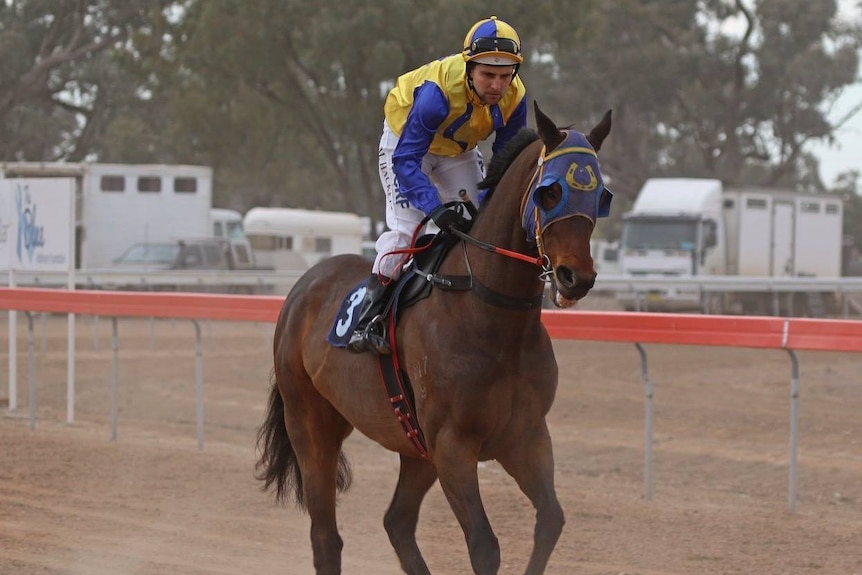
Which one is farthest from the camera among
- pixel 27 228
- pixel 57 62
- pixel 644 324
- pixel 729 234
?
pixel 57 62

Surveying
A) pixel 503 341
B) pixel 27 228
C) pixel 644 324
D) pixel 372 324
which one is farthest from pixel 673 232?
pixel 503 341

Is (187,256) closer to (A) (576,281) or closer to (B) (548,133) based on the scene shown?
(B) (548,133)

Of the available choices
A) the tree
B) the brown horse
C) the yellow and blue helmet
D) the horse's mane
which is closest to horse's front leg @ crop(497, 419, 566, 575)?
the brown horse

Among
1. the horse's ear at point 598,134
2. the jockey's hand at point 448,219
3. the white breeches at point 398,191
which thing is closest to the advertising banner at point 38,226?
the white breeches at point 398,191

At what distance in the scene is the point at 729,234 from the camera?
31031 mm

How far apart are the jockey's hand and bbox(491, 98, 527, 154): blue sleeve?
0.43 meters

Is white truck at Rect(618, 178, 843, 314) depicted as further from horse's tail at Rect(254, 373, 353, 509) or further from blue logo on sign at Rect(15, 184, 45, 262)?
horse's tail at Rect(254, 373, 353, 509)

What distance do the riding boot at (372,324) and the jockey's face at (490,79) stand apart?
3.16ft

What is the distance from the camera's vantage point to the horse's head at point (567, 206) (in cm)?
427

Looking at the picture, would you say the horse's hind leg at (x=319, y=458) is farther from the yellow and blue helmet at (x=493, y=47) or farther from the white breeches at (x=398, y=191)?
the yellow and blue helmet at (x=493, y=47)

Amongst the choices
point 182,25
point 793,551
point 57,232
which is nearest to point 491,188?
point 793,551

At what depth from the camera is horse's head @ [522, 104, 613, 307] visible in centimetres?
427

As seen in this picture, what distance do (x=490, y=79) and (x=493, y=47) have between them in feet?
0.43

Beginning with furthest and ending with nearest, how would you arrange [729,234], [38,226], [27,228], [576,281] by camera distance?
1. [729,234]
2. [27,228]
3. [38,226]
4. [576,281]
